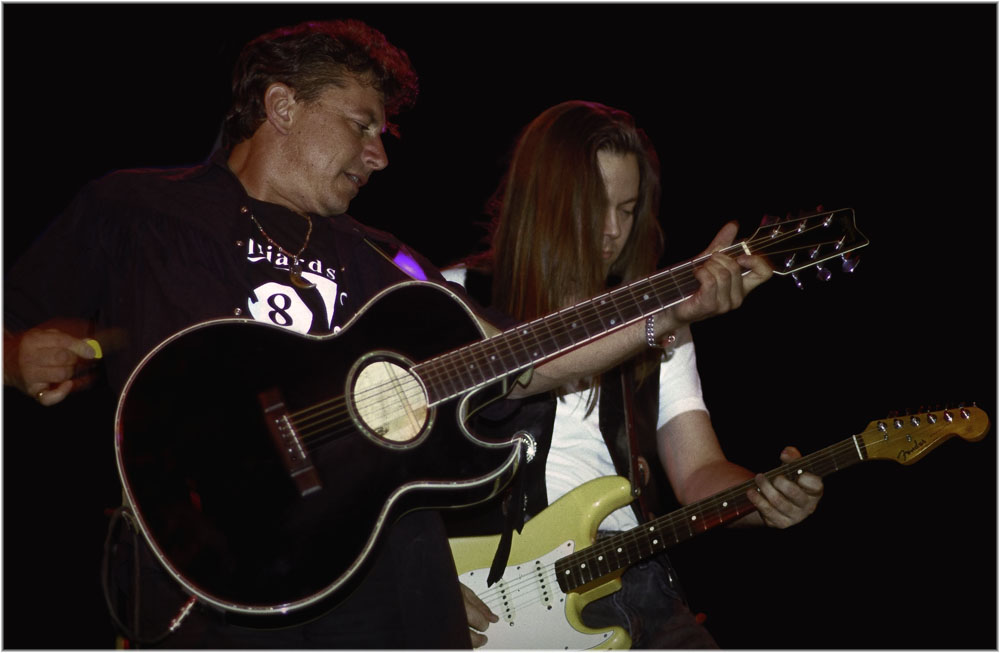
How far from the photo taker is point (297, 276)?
182 centimetres

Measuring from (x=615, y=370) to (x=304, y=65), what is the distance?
1413mm

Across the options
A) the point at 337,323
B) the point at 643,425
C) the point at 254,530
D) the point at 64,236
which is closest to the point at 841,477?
the point at 643,425

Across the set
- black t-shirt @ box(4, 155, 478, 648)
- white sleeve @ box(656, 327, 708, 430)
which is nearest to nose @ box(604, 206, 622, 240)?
white sleeve @ box(656, 327, 708, 430)

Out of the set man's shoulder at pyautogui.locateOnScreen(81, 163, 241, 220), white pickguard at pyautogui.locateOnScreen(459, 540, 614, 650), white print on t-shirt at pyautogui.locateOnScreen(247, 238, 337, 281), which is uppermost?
man's shoulder at pyautogui.locateOnScreen(81, 163, 241, 220)

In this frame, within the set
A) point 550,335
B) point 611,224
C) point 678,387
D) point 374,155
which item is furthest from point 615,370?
point 374,155

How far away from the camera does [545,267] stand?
2.69m

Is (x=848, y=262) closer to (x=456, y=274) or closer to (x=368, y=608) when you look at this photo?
(x=456, y=274)

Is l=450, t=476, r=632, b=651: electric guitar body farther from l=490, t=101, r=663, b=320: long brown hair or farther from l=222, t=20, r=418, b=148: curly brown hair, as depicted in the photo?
l=222, t=20, r=418, b=148: curly brown hair

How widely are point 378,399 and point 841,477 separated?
3203mm

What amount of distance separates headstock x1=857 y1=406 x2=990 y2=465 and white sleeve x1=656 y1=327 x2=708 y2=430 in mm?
569

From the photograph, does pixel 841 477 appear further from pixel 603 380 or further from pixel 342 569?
pixel 342 569

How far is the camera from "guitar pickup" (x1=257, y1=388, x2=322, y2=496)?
144 centimetres

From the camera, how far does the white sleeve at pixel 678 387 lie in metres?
2.83

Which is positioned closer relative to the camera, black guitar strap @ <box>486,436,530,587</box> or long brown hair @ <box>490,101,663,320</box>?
black guitar strap @ <box>486,436,530,587</box>
